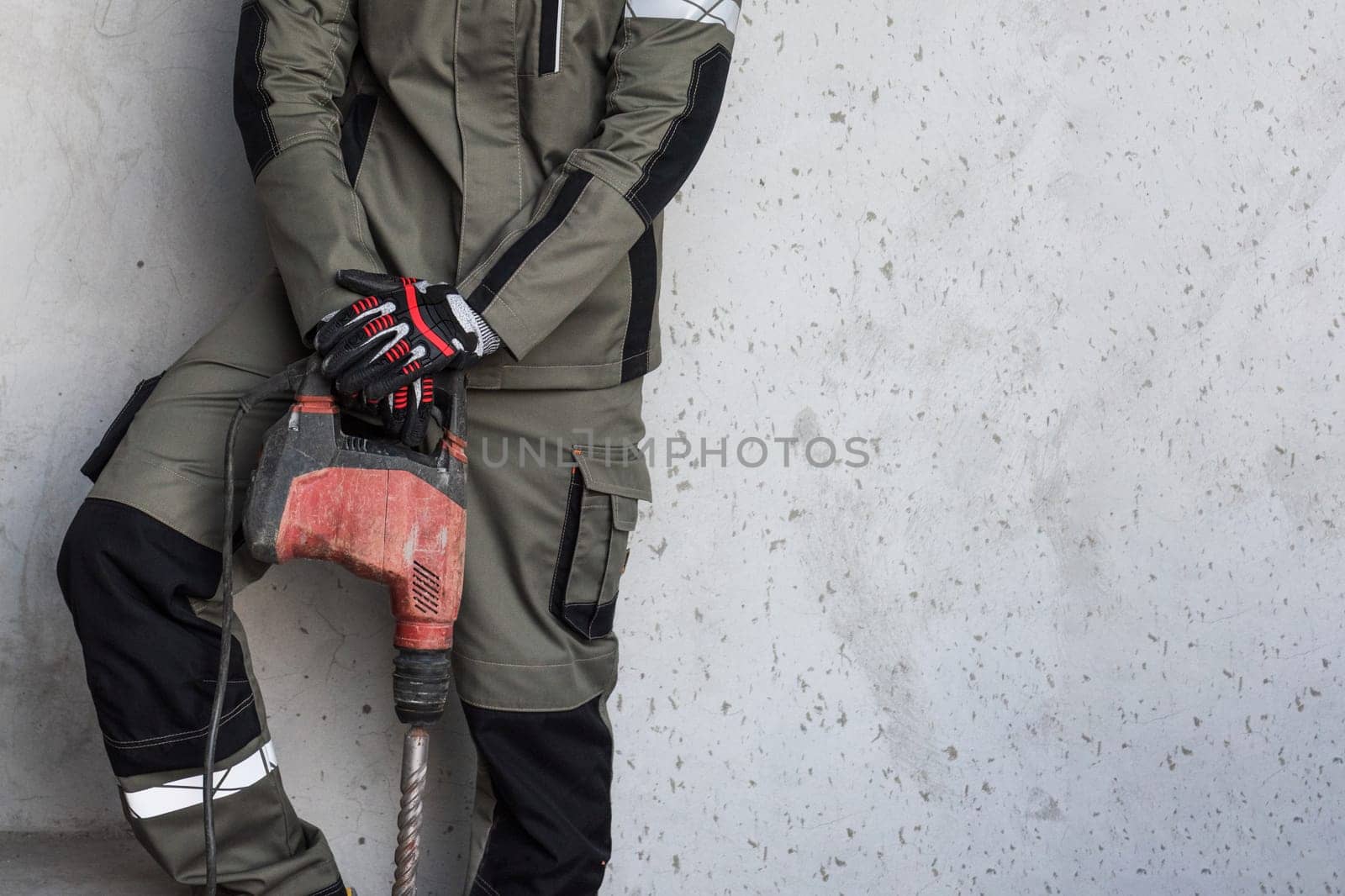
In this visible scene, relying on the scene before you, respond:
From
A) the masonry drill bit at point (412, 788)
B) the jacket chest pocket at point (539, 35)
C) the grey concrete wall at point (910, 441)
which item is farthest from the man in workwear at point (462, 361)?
the grey concrete wall at point (910, 441)

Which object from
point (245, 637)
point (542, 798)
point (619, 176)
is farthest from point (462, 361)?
point (542, 798)

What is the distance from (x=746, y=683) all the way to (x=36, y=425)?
1218 mm

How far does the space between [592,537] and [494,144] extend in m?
0.54

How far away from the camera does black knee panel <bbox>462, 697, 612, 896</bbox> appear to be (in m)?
1.50

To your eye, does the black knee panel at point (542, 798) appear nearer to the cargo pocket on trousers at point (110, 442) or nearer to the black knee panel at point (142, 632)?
the black knee panel at point (142, 632)

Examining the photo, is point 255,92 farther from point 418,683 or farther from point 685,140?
point 418,683

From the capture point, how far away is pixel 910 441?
1.82m

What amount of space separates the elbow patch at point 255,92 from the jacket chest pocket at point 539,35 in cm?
33

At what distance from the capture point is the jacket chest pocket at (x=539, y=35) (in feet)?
4.61

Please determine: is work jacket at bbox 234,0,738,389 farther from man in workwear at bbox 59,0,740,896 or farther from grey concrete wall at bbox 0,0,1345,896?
grey concrete wall at bbox 0,0,1345,896

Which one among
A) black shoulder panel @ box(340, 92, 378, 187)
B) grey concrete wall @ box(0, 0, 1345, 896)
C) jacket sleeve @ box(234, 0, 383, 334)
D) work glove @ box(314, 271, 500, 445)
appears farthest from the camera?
grey concrete wall @ box(0, 0, 1345, 896)

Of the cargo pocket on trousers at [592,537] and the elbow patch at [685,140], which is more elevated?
the elbow patch at [685,140]

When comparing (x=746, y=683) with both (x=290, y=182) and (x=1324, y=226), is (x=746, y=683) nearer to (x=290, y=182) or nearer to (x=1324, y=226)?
(x=290, y=182)

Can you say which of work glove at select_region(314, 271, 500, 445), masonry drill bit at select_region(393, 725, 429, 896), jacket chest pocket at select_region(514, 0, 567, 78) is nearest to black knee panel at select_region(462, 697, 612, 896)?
masonry drill bit at select_region(393, 725, 429, 896)
